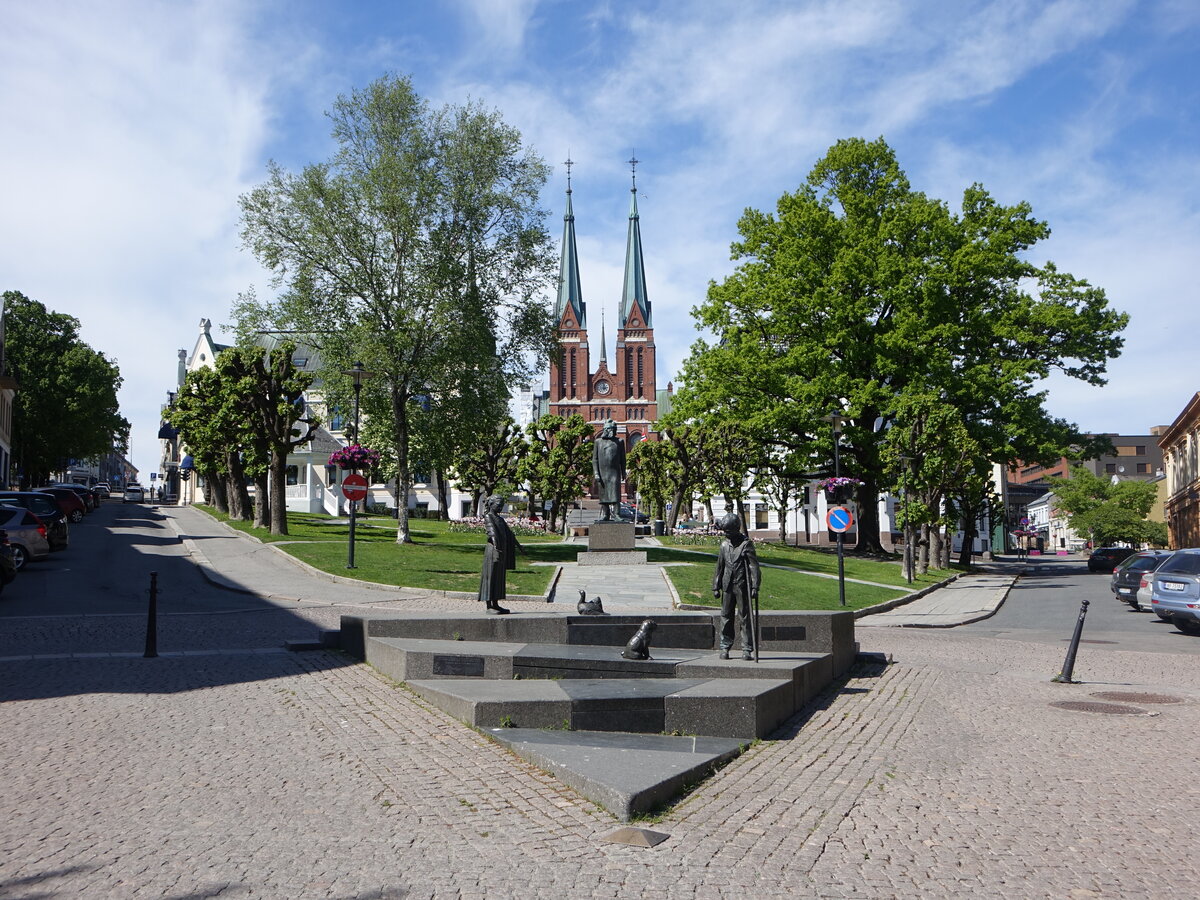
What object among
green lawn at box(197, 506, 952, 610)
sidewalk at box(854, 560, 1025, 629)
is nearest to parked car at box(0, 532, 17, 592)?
green lawn at box(197, 506, 952, 610)

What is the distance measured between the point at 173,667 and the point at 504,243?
23455 millimetres

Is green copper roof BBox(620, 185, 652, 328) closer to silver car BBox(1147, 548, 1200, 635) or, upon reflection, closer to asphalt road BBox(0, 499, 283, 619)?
asphalt road BBox(0, 499, 283, 619)

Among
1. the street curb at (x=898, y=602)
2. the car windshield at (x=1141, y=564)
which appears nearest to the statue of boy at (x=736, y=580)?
the street curb at (x=898, y=602)

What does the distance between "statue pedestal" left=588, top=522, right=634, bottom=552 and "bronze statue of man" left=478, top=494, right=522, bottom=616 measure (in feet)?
42.4

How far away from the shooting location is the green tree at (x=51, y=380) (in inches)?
2340

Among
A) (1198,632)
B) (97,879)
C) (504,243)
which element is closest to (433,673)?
(97,879)

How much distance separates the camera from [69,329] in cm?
6197

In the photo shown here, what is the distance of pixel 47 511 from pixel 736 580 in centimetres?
2461

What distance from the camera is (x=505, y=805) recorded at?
5.94 metres

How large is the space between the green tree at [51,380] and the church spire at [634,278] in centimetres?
6201

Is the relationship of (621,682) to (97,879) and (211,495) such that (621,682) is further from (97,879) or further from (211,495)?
(211,495)

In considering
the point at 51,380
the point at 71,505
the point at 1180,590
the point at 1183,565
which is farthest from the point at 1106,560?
the point at 51,380

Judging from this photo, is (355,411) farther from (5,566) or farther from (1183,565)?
(1183,565)

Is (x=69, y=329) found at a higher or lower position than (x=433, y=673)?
higher
